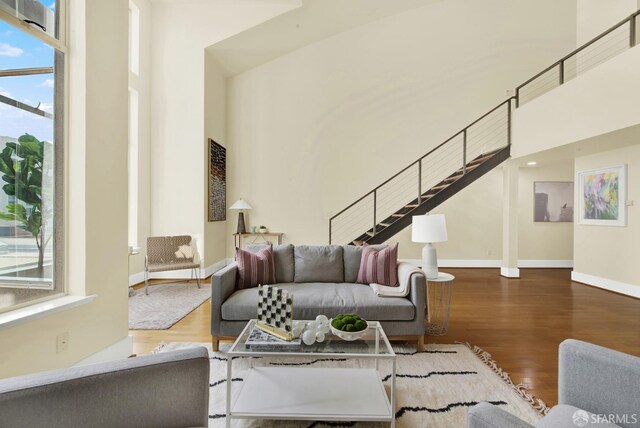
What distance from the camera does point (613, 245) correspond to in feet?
17.5

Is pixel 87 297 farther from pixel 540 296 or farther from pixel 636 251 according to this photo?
pixel 636 251

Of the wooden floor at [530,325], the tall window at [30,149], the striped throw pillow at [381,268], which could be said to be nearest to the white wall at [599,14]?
the wooden floor at [530,325]

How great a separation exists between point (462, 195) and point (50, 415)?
24.3ft

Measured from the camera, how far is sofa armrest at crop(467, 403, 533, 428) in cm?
98

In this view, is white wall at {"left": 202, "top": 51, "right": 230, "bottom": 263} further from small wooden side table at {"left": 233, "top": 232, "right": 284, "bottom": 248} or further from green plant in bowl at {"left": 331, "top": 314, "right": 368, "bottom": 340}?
green plant in bowl at {"left": 331, "top": 314, "right": 368, "bottom": 340}

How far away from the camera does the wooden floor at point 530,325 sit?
275 centimetres

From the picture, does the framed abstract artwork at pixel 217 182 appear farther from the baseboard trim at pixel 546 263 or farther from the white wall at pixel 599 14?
the white wall at pixel 599 14

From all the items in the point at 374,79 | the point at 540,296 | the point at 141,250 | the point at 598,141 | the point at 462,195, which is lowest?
the point at 540,296

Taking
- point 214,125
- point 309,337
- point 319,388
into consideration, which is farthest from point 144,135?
point 319,388

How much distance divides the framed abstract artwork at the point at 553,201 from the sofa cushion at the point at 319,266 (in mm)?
5915

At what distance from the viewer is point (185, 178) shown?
19.4 feet

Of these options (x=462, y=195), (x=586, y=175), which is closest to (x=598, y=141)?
(x=586, y=175)

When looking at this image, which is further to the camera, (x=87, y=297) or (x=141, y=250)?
(x=141, y=250)

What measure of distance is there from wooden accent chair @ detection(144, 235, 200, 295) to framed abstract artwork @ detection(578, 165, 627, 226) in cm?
662
